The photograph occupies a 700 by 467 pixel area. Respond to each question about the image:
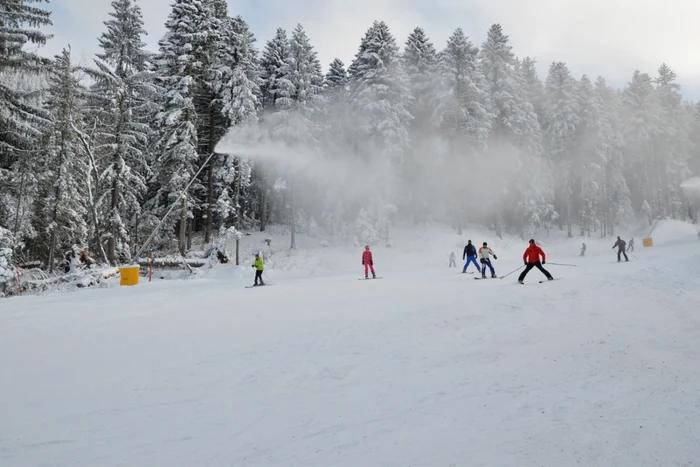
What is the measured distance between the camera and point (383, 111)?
3155 centimetres

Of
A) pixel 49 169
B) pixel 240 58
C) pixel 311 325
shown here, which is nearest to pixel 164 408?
pixel 311 325

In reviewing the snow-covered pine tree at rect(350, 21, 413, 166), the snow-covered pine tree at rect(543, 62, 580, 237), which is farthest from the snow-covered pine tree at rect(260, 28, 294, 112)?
the snow-covered pine tree at rect(543, 62, 580, 237)

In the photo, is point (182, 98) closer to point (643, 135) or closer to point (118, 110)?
point (118, 110)

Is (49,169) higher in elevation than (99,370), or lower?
higher

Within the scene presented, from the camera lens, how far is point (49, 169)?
22000mm

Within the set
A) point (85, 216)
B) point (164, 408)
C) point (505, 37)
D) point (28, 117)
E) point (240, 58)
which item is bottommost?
point (164, 408)

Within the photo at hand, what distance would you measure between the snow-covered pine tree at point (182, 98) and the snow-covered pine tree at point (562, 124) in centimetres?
3582

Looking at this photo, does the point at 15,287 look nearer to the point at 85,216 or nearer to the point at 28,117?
the point at 28,117

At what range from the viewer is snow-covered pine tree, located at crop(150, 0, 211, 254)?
23.4 meters

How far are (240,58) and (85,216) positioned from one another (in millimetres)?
14897

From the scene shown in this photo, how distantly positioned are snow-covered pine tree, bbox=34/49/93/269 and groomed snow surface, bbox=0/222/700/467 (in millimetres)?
12673

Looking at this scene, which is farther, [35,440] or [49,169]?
[49,169]

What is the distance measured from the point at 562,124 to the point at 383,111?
73.8 ft

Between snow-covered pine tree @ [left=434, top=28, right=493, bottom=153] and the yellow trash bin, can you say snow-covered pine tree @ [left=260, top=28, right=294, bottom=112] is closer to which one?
snow-covered pine tree @ [left=434, top=28, right=493, bottom=153]
